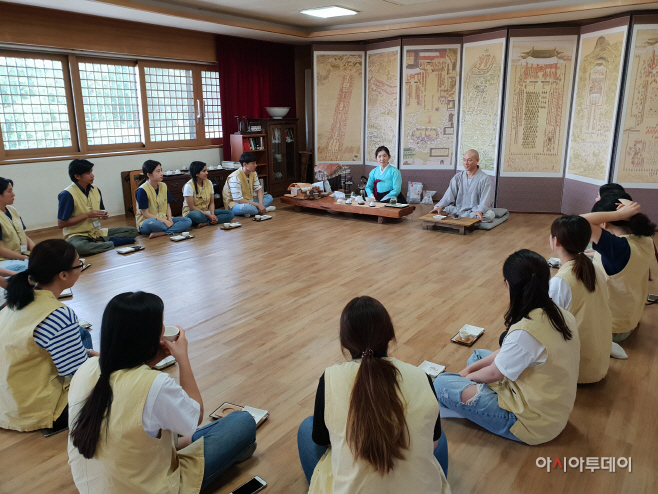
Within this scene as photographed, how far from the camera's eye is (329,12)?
7.00m

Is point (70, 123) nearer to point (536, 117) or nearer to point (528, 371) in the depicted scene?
point (536, 117)

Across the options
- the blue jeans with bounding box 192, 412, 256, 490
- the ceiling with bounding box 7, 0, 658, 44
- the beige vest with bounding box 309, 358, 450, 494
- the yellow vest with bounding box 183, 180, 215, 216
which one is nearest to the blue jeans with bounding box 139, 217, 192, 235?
the yellow vest with bounding box 183, 180, 215, 216

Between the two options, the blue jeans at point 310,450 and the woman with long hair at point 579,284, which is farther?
the woman with long hair at point 579,284

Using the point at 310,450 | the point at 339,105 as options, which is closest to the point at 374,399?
the point at 310,450

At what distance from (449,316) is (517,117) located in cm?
469

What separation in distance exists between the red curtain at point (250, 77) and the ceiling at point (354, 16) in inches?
17.9

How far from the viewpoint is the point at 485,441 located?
7.70 feet

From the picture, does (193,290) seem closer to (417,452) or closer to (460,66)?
(417,452)

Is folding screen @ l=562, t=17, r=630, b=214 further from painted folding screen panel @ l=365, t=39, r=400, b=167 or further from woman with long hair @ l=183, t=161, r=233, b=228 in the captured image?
woman with long hair @ l=183, t=161, r=233, b=228

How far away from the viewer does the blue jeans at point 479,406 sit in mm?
2285

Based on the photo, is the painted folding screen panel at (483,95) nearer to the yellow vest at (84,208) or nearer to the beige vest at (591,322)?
the beige vest at (591,322)

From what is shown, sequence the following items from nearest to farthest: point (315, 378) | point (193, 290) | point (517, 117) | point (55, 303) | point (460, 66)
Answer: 1. point (55, 303)
2. point (315, 378)
3. point (193, 290)
4. point (517, 117)
5. point (460, 66)

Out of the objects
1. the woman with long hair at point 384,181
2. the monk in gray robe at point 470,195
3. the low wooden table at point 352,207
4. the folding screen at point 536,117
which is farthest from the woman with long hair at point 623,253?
the folding screen at point 536,117

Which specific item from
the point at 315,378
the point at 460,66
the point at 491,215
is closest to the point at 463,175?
the point at 491,215
